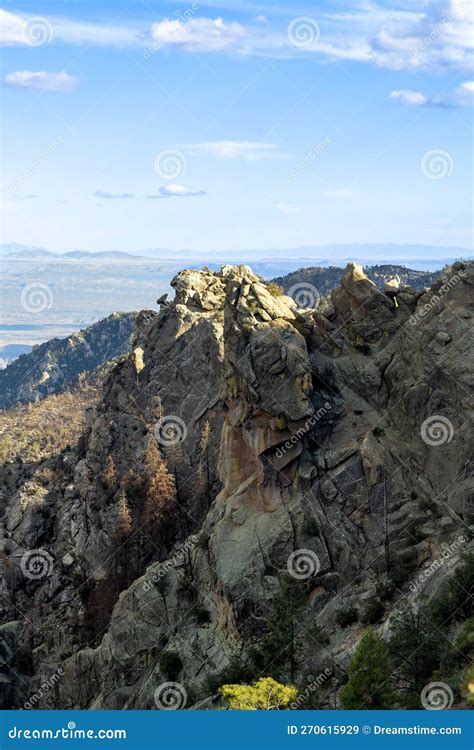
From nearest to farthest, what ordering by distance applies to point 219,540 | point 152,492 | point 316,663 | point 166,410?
point 316,663
point 219,540
point 152,492
point 166,410

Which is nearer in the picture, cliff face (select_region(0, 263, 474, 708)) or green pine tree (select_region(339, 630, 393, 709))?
green pine tree (select_region(339, 630, 393, 709))

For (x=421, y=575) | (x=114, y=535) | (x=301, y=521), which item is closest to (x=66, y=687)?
(x=114, y=535)

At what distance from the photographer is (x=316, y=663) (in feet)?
170

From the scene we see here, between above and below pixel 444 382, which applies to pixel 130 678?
below

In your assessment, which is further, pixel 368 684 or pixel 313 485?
pixel 313 485

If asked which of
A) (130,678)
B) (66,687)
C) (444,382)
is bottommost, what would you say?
(66,687)

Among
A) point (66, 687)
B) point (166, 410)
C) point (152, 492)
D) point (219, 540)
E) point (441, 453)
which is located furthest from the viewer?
point (166, 410)

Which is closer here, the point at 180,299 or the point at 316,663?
the point at 316,663

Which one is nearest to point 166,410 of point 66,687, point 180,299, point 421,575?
point 180,299

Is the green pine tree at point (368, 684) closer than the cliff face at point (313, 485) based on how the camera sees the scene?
Yes

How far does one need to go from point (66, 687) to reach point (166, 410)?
129ft

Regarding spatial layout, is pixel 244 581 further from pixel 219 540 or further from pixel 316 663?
pixel 316 663

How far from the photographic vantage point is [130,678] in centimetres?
6581

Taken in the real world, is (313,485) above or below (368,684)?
above
